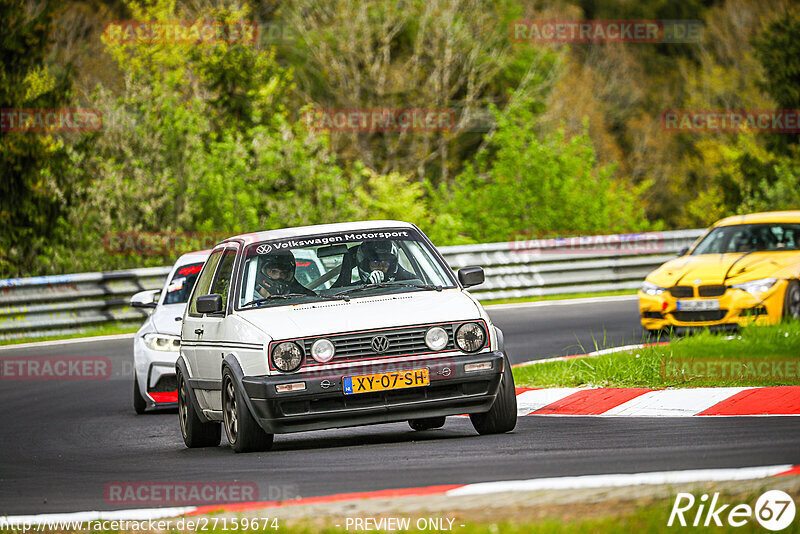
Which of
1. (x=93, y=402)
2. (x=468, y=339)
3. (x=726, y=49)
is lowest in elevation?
A: (x=93, y=402)

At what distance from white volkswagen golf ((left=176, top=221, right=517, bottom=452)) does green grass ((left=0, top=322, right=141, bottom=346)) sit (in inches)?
425

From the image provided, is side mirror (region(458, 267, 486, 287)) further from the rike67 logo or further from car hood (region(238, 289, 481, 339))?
the rike67 logo

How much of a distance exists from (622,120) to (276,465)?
184 ft

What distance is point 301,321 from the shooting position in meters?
9.16

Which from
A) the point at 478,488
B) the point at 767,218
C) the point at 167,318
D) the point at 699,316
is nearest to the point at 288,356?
the point at 478,488

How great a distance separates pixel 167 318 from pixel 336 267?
→ 4.25 m

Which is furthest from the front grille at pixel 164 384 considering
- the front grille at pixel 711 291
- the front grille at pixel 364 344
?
the front grille at pixel 711 291

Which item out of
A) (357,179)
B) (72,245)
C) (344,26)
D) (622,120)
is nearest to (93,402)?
(72,245)

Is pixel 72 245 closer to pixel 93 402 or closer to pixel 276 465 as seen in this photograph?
pixel 93 402

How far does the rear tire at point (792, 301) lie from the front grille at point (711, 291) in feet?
2.23

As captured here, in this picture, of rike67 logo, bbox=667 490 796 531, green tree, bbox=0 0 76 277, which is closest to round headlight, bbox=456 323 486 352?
rike67 logo, bbox=667 490 796 531

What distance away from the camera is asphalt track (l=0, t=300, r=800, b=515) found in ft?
24.1

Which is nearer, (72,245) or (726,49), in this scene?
(72,245)

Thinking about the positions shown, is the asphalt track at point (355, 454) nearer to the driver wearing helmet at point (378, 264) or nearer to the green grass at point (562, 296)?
the driver wearing helmet at point (378, 264)
